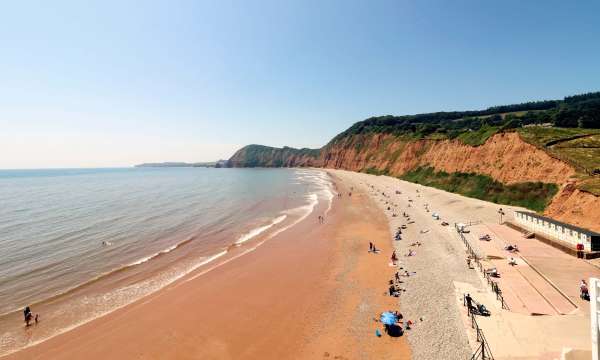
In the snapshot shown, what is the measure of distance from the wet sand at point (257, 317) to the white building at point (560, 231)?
1504cm

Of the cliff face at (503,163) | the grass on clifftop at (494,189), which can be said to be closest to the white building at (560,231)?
the cliff face at (503,163)

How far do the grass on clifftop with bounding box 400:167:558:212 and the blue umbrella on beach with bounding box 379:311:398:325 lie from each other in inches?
1275

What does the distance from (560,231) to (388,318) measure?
824 inches

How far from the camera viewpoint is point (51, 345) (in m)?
15.7

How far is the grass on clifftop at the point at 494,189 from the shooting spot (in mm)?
38344

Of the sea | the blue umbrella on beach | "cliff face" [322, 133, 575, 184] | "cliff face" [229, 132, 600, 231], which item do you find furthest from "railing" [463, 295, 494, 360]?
"cliff face" [322, 133, 575, 184]

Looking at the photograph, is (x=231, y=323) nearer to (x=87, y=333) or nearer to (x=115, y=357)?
(x=115, y=357)

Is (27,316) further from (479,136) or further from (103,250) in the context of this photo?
(479,136)

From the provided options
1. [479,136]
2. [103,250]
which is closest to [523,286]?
[103,250]

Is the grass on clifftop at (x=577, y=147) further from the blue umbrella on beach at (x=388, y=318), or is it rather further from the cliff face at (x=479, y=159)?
the blue umbrella on beach at (x=388, y=318)

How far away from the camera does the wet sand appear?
48.9ft

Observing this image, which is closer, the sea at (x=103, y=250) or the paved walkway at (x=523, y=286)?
the paved walkway at (x=523, y=286)

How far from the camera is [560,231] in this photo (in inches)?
1018

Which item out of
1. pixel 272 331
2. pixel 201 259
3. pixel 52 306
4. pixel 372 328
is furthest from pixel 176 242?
pixel 372 328
